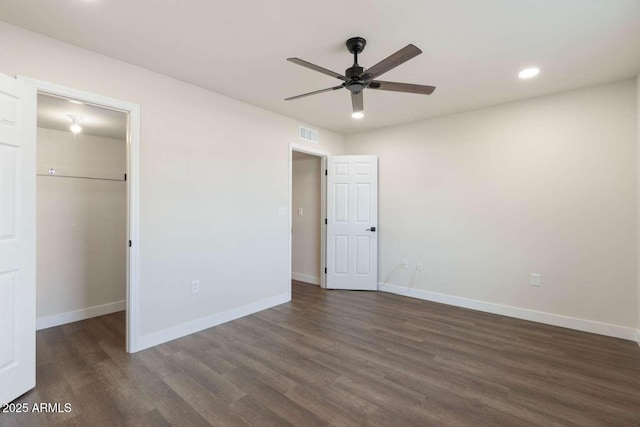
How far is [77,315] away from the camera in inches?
135

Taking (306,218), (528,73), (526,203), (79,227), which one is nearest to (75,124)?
(79,227)

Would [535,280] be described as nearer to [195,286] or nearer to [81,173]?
[195,286]

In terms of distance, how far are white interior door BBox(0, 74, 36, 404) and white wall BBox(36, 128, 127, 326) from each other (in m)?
1.55

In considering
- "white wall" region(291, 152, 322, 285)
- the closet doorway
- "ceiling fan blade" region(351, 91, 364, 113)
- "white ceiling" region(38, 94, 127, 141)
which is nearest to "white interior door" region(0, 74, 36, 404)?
"white ceiling" region(38, 94, 127, 141)

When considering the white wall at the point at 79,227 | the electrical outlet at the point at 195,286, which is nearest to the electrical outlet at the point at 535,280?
the electrical outlet at the point at 195,286

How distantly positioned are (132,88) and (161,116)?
0.31 metres

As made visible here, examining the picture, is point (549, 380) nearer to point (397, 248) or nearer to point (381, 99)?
point (397, 248)

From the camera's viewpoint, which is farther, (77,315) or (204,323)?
(77,315)

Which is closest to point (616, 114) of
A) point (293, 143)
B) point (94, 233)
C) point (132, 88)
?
point (293, 143)

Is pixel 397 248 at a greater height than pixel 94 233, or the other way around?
pixel 94 233

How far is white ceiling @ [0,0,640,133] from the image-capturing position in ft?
6.27

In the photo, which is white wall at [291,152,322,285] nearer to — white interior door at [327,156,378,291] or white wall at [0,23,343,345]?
white interior door at [327,156,378,291]

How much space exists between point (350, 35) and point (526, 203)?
280 cm

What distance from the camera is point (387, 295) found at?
14.6 feet
